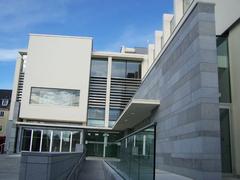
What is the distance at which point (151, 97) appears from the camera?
2312 centimetres

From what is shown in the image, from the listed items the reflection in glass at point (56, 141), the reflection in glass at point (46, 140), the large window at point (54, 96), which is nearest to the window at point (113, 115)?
the large window at point (54, 96)

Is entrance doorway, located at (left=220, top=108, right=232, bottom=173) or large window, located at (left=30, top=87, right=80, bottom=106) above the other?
large window, located at (left=30, top=87, right=80, bottom=106)

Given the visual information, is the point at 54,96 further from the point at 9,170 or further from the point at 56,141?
the point at 9,170

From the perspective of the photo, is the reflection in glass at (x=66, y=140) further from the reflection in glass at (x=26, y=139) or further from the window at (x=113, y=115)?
the window at (x=113, y=115)


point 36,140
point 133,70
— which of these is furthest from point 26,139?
point 133,70

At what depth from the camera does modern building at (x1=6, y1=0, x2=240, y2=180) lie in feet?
38.2

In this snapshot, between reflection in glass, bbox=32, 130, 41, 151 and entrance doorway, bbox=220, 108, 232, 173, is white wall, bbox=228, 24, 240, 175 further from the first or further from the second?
reflection in glass, bbox=32, 130, 41, 151

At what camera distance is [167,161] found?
16.1 m

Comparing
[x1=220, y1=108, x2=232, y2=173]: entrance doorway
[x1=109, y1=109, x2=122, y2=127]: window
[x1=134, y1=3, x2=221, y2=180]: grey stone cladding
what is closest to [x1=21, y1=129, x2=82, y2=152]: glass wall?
[x1=109, y1=109, x2=122, y2=127]: window

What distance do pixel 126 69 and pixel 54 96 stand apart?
10353 mm

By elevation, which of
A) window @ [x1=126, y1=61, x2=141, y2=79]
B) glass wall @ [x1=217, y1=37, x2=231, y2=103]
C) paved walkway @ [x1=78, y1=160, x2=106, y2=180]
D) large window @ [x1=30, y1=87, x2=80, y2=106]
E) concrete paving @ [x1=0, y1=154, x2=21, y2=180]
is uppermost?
window @ [x1=126, y1=61, x2=141, y2=79]

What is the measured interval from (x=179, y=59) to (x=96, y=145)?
2802 cm

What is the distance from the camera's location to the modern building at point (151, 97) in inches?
459

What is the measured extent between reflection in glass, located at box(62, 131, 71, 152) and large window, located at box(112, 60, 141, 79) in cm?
992
